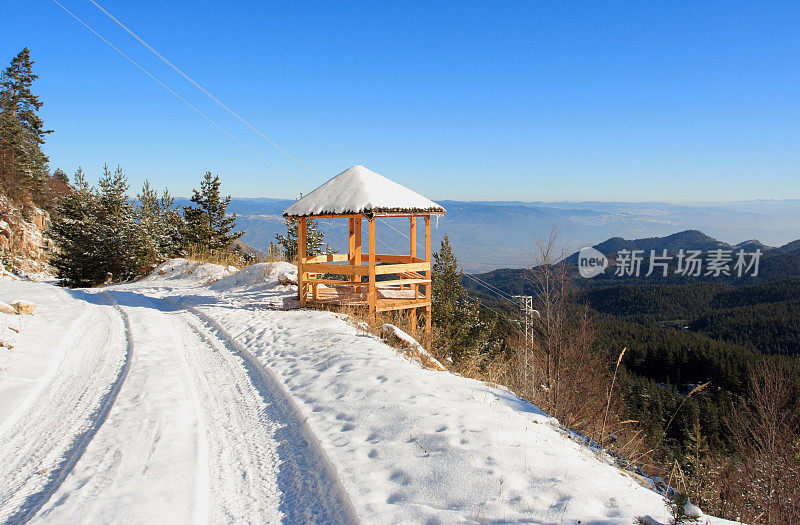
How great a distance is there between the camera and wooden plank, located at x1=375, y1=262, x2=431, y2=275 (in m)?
11.4

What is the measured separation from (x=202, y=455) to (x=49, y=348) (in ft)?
17.0

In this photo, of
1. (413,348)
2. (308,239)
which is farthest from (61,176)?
(413,348)

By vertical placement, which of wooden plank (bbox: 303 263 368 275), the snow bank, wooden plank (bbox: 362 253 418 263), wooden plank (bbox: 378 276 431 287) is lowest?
the snow bank

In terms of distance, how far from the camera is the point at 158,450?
3895 mm

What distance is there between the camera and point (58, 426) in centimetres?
448

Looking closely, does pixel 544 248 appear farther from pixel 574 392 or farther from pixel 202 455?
pixel 202 455

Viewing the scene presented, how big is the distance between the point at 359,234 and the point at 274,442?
877 centimetres

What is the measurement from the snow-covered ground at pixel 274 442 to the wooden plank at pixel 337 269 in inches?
138

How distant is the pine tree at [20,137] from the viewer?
2962 centimetres

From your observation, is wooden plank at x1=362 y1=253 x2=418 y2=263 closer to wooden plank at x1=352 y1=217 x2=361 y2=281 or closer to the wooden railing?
the wooden railing

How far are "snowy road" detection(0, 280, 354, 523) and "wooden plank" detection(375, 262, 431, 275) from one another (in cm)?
499

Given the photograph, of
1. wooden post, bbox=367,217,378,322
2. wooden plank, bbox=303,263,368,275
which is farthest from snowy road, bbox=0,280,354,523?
wooden plank, bbox=303,263,368,275

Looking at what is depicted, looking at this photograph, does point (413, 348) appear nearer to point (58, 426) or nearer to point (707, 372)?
point (58, 426)

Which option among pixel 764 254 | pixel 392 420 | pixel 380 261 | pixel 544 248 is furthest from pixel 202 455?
pixel 764 254
